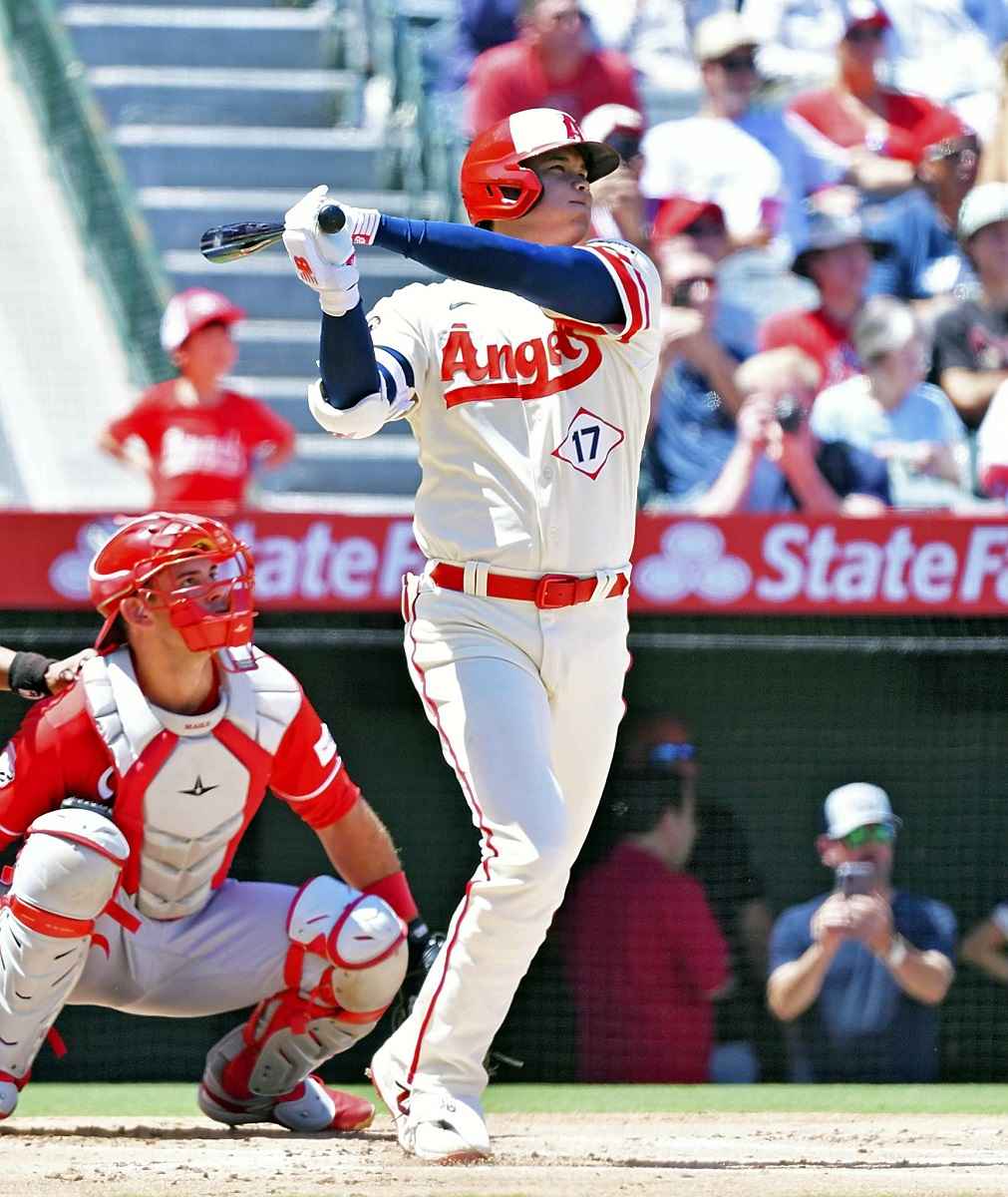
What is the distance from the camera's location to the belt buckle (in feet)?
11.1

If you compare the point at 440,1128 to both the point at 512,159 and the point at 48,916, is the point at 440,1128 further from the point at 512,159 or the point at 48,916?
the point at 512,159

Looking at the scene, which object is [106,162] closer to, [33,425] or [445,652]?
[33,425]

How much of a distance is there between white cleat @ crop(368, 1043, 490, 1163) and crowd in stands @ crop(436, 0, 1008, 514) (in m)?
2.96

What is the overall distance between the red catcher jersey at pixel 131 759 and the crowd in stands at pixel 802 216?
97.3 inches

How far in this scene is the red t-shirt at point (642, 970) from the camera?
5285 mm

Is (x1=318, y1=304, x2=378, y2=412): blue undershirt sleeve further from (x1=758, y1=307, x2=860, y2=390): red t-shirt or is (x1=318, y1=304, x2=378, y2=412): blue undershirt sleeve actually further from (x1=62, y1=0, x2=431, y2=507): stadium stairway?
(x1=62, y1=0, x2=431, y2=507): stadium stairway

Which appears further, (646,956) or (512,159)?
(646,956)

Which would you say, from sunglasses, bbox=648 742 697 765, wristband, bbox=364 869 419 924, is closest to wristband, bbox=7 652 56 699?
wristband, bbox=364 869 419 924

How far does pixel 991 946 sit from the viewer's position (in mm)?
5336

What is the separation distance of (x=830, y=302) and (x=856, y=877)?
7.47 feet

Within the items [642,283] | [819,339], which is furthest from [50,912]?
[819,339]

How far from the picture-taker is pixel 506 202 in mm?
3500

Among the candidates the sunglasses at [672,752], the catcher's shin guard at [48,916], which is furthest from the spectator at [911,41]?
the catcher's shin guard at [48,916]

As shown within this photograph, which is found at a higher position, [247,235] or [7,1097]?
[247,235]
